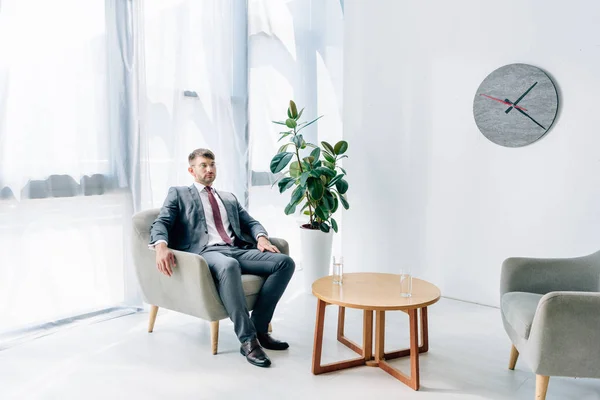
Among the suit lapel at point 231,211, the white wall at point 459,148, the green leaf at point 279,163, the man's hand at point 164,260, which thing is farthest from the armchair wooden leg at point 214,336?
the white wall at point 459,148

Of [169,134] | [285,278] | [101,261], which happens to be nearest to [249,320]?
[285,278]

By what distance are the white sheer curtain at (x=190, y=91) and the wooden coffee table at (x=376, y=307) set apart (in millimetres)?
1635

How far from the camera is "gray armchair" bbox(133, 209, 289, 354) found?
8.96 feet

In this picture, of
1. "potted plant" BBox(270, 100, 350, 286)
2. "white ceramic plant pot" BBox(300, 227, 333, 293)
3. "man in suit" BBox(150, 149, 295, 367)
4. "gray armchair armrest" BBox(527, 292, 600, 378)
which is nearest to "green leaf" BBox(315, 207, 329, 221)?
"potted plant" BBox(270, 100, 350, 286)

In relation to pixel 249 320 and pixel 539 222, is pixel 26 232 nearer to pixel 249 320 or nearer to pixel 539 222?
pixel 249 320

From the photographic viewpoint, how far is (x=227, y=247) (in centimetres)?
312

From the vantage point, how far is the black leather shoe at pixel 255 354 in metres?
2.65

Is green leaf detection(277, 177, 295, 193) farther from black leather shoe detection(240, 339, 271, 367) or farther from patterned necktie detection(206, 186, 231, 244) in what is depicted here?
black leather shoe detection(240, 339, 271, 367)

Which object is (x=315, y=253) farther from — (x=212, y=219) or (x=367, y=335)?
(x=367, y=335)

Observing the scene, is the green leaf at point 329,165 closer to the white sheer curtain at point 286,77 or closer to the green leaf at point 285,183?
the green leaf at point 285,183

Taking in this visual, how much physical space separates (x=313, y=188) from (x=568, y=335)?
2.15 metres

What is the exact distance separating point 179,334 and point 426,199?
219 centimetres

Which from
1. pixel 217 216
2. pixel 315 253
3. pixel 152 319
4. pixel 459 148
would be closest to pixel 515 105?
pixel 459 148

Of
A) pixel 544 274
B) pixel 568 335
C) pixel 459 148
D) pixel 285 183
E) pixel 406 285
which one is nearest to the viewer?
pixel 568 335
